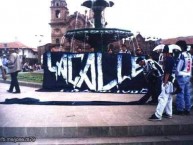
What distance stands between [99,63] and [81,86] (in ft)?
3.81

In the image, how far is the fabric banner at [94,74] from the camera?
1295 centimetres

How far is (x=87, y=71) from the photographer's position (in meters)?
13.1

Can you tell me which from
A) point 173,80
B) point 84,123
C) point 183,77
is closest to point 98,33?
point 183,77

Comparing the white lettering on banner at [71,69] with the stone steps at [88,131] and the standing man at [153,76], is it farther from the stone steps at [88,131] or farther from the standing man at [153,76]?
the stone steps at [88,131]

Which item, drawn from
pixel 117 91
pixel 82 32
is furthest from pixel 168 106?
pixel 82 32

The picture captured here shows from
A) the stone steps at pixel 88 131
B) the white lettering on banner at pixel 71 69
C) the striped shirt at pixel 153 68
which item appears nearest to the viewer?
the stone steps at pixel 88 131

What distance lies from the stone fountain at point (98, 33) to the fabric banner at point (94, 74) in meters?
0.90

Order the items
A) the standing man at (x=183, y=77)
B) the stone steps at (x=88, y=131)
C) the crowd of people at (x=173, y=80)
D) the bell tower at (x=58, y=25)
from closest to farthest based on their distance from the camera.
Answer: the stone steps at (x=88, y=131), the crowd of people at (x=173, y=80), the standing man at (x=183, y=77), the bell tower at (x=58, y=25)

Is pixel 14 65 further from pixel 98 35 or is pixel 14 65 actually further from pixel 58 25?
pixel 58 25

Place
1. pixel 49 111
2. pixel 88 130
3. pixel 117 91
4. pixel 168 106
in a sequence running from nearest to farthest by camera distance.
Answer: pixel 88 130
pixel 168 106
pixel 49 111
pixel 117 91

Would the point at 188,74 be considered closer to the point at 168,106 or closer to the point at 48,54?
the point at 168,106

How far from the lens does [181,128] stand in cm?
702

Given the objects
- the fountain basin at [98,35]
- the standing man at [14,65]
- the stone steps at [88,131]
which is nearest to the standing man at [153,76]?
the stone steps at [88,131]

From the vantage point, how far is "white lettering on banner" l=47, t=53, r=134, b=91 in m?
12.9
